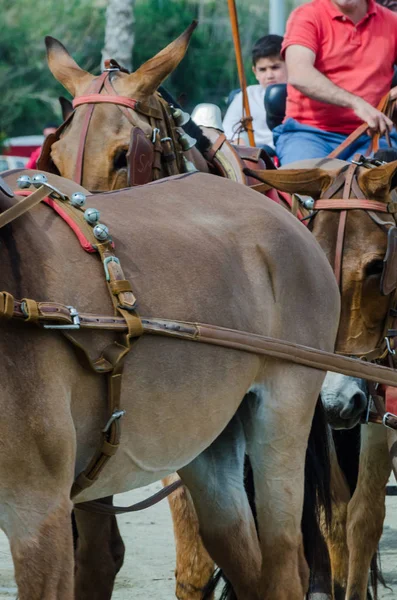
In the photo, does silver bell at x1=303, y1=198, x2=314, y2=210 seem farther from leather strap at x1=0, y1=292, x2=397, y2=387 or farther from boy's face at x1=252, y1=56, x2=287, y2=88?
boy's face at x1=252, y1=56, x2=287, y2=88

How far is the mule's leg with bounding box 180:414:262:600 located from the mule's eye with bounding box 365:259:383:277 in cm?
111

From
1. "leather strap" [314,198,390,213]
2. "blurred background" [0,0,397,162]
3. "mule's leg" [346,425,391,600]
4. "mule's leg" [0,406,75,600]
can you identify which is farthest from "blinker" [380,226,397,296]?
"blurred background" [0,0,397,162]

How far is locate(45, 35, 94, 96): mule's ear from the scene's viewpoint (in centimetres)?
511

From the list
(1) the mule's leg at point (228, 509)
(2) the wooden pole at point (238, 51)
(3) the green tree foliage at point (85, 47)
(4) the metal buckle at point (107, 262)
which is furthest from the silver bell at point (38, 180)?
(3) the green tree foliage at point (85, 47)

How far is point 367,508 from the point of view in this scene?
5164 mm

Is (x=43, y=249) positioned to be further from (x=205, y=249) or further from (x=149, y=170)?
(x=149, y=170)

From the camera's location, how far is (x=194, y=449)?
11.3ft

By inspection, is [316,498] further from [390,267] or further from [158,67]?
[158,67]

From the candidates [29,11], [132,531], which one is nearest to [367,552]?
[132,531]

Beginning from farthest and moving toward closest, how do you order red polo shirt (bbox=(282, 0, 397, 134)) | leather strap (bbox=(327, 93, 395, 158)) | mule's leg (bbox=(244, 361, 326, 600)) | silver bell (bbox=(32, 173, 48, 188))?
red polo shirt (bbox=(282, 0, 397, 134)) < leather strap (bbox=(327, 93, 395, 158)) < mule's leg (bbox=(244, 361, 326, 600)) < silver bell (bbox=(32, 173, 48, 188))

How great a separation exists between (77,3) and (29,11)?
1.62 meters

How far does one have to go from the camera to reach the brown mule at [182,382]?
2816 millimetres

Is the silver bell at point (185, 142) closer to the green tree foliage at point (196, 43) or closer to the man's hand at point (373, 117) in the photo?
the man's hand at point (373, 117)

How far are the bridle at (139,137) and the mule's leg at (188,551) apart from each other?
4.51 ft
